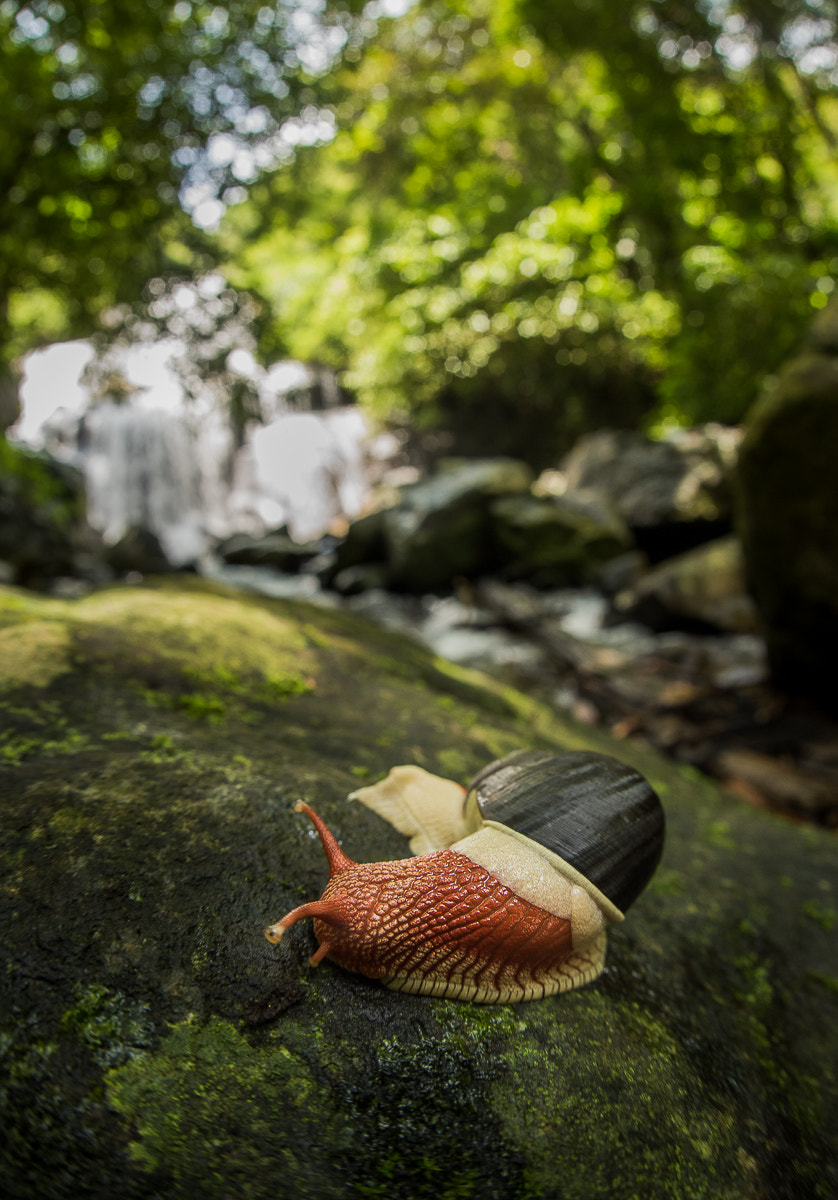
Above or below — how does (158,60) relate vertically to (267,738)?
above

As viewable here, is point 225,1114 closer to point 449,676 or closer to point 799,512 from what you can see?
point 449,676

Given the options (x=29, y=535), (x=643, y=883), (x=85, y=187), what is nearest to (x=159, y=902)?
(x=643, y=883)

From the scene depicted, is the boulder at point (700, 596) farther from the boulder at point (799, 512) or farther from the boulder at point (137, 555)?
the boulder at point (137, 555)

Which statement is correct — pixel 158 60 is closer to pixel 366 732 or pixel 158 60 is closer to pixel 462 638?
pixel 462 638

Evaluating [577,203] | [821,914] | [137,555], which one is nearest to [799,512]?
[821,914]

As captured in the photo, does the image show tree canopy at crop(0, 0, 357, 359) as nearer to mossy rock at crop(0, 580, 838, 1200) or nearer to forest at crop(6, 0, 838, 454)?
forest at crop(6, 0, 838, 454)
